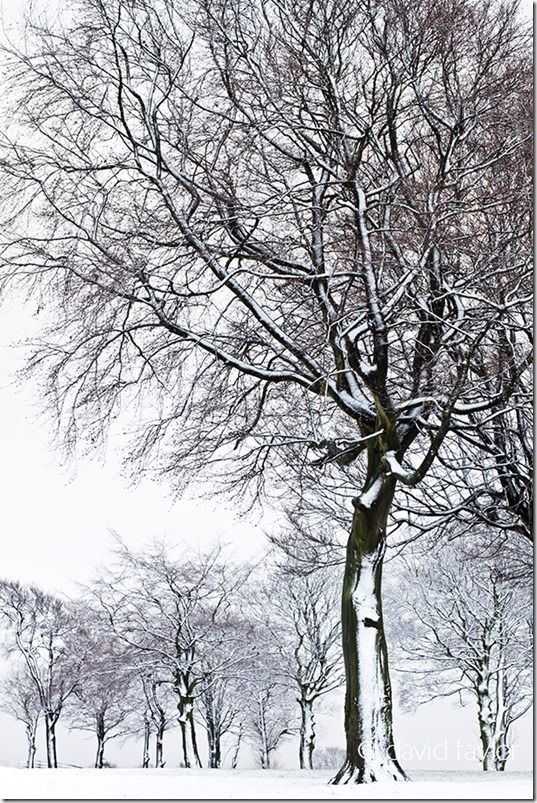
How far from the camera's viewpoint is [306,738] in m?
8.70

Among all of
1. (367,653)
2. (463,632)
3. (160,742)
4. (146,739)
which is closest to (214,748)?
(160,742)

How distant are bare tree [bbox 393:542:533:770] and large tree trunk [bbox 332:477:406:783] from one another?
4.15m

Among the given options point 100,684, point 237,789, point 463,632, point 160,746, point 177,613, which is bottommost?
point 237,789

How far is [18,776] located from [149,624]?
491cm

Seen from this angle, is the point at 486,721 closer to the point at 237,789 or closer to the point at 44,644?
the point at 44,644

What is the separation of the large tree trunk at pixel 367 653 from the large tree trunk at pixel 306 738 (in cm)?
331

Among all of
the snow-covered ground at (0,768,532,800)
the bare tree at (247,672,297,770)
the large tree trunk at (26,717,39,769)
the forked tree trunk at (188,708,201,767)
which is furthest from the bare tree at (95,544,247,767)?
the snow-covered ground at (0,768,532,800)

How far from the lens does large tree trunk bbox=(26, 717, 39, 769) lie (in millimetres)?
7039

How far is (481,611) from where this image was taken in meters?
10.3

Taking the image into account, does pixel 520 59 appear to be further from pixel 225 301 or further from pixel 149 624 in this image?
pixel 149 624

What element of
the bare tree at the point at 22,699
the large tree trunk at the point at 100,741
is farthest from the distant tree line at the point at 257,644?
the bare tree at the point at 22,699

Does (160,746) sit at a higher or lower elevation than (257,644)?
lower

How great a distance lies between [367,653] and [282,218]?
2854mm

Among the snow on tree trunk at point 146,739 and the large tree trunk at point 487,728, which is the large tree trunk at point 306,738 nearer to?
the snow on tree trunk at point 146,739
